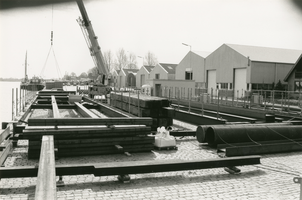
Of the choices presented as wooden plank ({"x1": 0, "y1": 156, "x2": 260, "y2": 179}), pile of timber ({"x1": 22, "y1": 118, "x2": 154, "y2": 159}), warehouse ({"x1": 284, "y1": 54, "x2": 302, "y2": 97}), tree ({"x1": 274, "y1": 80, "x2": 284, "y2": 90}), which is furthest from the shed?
wooden plank ({"x1": 0, "y1": 156, "x2": 260, "y2": 179})

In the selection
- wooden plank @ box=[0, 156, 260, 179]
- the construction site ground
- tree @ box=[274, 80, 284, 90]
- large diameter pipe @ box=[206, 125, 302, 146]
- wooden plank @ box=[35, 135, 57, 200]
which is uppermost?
tree @ box=[274, 80, 284, 90]

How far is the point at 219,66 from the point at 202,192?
34861 millimetres

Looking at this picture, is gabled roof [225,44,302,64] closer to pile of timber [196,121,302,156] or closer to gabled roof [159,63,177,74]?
gabled roof [159,63,177,74]

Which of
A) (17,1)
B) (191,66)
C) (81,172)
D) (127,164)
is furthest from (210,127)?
(191,66)

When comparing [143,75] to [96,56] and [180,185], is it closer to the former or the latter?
[96,56]

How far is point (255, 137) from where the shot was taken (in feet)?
25.4

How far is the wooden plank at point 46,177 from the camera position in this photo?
8.53 ft

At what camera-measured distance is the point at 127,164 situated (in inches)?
193

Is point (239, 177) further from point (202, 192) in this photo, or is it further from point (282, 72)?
point (282, 72)

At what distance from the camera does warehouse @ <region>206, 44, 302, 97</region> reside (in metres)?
33.5

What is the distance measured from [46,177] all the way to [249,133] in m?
5.76

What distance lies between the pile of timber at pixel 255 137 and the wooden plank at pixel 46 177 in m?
4.16

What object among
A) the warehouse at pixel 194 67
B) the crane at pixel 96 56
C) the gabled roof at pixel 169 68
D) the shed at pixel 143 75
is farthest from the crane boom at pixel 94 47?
the shed at pixel 143 75

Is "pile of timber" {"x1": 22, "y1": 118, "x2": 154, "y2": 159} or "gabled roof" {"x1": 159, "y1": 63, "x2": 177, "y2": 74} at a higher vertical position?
"gabled roof" {"x1": 159, "y1": 63, "x2": 177, "y2": 74}
